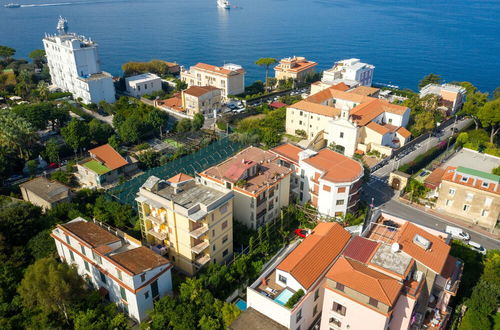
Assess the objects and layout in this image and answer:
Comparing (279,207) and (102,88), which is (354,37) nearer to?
(102,88)

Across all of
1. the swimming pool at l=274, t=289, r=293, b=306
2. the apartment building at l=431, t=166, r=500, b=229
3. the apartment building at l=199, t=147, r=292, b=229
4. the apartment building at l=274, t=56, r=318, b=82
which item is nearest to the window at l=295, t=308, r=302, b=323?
the swimming pool at l=274, t=289, r=293, b=306

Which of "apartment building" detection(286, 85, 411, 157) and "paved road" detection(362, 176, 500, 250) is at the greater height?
"apartment building" detection(286, 85, 411, 157)

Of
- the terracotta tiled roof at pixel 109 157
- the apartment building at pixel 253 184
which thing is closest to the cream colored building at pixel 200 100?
the terracotta tiled roof at pixel 109 157

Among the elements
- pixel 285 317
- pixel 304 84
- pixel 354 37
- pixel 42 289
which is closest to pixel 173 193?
pixel 42 289

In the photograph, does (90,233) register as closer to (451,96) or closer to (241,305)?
(241,305)

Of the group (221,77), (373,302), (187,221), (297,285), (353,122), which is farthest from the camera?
(221,77)

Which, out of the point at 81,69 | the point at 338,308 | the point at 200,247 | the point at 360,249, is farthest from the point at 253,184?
the point at 81,69

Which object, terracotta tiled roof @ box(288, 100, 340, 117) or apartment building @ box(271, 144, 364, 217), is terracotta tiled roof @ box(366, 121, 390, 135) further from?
apartment building @ box(271, 144, 364, 217)
